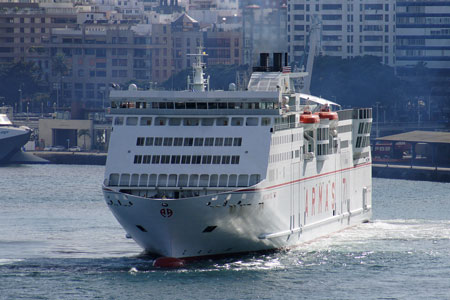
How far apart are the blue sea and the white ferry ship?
1066 millimetres

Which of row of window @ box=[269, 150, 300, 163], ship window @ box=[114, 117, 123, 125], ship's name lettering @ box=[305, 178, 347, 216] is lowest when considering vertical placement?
ship's name lettering @ box=[305, 178, 347, 216]

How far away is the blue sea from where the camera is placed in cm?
5103

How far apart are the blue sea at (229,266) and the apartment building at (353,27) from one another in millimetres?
105842

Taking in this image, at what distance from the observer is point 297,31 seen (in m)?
183

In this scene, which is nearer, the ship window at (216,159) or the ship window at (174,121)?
the ship window at (216,159)

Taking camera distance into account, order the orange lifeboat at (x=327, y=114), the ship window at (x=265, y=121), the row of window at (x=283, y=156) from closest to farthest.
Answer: the row of window at (x=283, y=156)
the ship window at (x=265, y=121)
the orange lifeboat at (x=327, y=114)

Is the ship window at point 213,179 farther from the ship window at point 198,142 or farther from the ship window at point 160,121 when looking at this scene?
the ship window at point 160,121

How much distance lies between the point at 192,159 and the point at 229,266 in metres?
4.54

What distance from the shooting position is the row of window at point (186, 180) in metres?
54.2

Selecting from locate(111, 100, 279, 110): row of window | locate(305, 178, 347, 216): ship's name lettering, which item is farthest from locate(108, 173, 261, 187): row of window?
locate(305, 178, 347, 216): ship's name lettering

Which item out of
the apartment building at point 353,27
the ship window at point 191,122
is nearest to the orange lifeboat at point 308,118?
the ship window at point 191,122

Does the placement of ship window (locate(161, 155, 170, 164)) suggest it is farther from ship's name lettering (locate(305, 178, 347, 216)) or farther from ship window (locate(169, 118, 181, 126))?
ship's name lettering (locate(305, 178, 347, 216))

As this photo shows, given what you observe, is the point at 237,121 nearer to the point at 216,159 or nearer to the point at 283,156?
the point at 216,159

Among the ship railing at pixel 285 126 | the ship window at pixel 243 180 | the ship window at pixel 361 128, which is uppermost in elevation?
the ship railing at pixel 285 126
